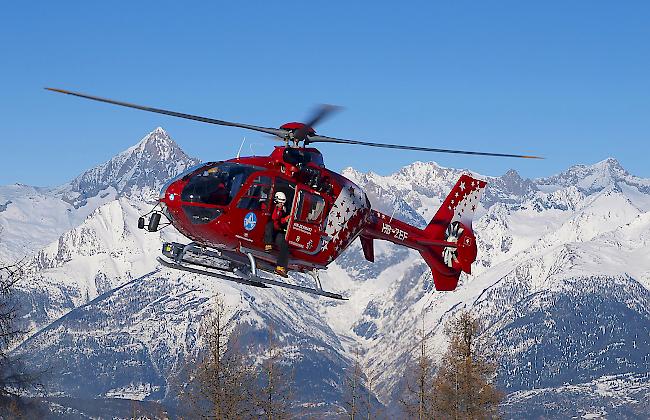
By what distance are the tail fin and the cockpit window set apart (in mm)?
14321

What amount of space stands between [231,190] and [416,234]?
14.0m

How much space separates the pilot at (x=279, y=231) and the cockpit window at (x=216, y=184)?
5.45ft

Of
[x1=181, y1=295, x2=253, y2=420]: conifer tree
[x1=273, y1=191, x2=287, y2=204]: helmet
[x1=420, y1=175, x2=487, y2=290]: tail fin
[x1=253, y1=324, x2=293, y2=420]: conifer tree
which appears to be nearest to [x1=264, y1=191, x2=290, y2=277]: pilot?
[x1=273, y1=191, x2=287, y2=204]: helmet

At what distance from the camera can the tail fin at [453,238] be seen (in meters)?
55.5

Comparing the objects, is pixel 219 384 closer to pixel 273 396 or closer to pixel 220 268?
pixel 273 396

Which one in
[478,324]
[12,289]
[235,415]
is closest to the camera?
[12,289]

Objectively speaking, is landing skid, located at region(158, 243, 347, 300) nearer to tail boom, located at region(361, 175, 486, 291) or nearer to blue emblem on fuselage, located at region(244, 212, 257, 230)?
blue emblem on fuselage, located at region(244, 212, 257, 230)

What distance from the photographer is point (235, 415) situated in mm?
47000

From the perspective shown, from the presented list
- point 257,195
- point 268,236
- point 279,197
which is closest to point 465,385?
point 268,236

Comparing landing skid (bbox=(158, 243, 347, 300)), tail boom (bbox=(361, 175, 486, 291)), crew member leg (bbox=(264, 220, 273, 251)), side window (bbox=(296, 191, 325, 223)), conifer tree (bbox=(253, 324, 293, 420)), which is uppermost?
tail boom (bbox=(361, 175, 486, 291))

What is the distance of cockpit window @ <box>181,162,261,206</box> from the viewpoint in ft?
140

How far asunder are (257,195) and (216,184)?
166cm

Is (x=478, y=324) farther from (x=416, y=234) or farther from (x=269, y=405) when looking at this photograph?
(x=269, y=405)

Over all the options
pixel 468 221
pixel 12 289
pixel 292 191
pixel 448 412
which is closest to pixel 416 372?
pixel 448 412
